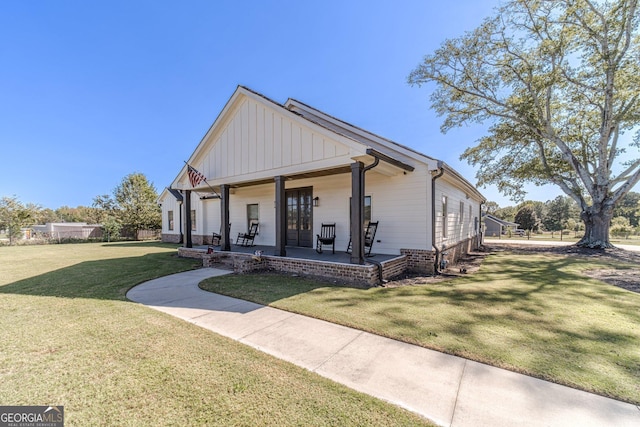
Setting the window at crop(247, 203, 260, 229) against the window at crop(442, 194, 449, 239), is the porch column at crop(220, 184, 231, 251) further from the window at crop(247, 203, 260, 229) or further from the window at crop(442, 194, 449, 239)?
the window at crop(442, 194, 449, 239)

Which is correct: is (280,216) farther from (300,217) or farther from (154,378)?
(154,378)

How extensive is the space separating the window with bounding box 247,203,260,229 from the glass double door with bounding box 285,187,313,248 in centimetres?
180

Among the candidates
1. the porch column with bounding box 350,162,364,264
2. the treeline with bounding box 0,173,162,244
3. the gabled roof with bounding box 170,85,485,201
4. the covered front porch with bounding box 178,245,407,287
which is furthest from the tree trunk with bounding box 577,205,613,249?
the treeline with bounding box 0,173,162,244

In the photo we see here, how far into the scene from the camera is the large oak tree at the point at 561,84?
11516 millimetres

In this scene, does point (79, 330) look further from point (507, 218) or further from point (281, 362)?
point (507, 218)

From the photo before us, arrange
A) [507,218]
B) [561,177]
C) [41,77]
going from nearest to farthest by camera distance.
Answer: [41,77], [561,177], [507,218]

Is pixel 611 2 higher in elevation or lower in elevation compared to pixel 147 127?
higher

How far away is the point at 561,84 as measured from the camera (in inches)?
507

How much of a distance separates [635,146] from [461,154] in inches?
312

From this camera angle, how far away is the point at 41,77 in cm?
1228

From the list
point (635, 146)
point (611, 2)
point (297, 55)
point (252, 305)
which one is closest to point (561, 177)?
point (635, 146)

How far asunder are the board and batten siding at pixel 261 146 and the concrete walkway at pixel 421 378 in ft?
13.8

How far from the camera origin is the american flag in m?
9.33

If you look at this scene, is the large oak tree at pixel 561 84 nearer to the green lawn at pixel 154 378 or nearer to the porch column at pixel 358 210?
the porch column at pixel 358 210
